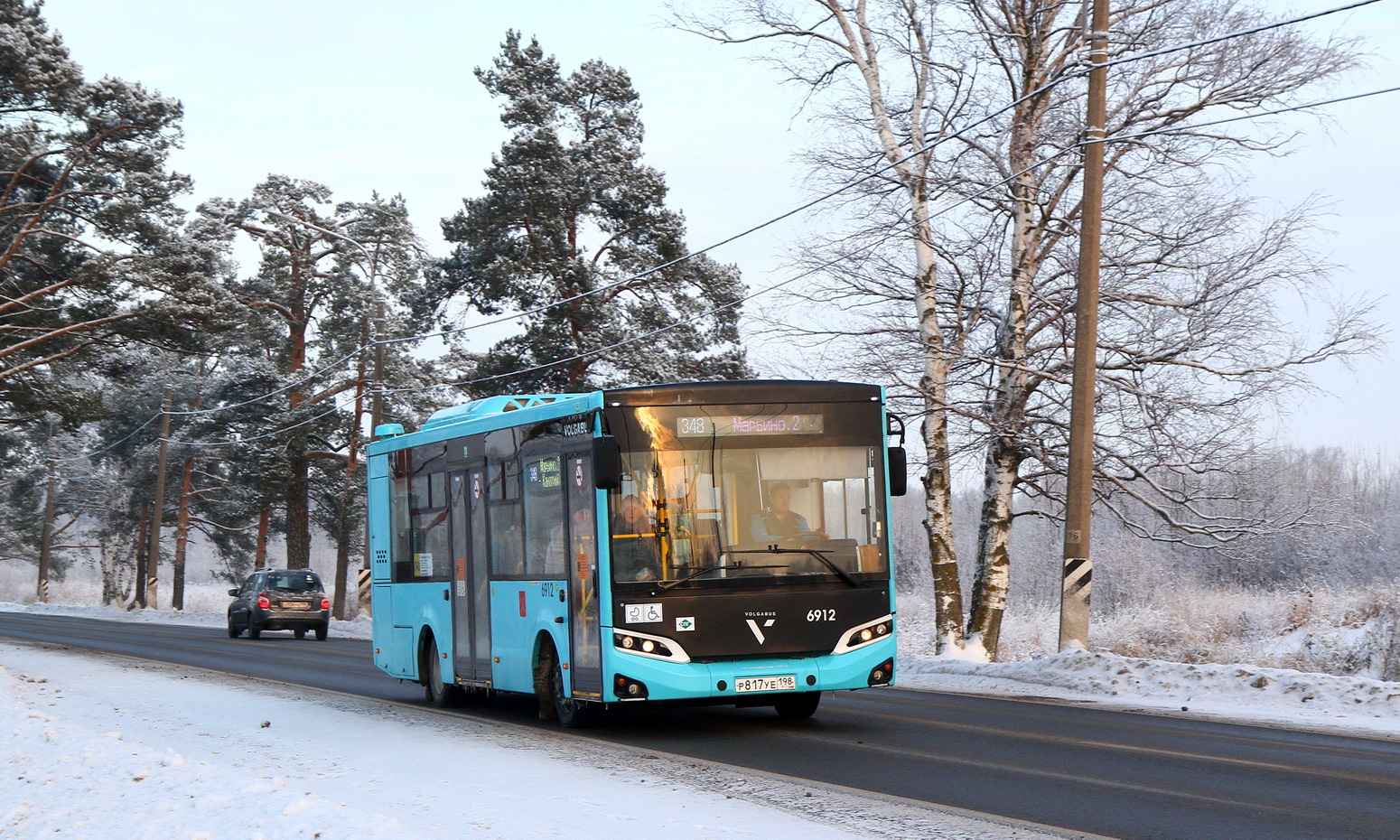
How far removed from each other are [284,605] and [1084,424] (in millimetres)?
24460

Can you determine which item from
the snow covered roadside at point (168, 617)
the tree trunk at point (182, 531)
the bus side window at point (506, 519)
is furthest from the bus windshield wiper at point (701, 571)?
the tree trunk at point (182, 531)

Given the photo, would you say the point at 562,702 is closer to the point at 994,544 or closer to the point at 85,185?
the point at 994,544

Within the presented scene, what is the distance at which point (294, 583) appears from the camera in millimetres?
37812

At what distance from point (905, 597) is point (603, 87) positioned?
1102 inches

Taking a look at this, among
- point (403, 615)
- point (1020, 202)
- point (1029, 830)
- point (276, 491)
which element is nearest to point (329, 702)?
point (403, 615)

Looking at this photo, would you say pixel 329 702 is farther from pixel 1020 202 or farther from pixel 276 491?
pixel 276 491

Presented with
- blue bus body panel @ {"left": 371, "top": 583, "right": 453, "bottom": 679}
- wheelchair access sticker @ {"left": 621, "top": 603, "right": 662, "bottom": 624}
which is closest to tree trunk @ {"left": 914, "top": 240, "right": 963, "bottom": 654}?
blue bus body panel @ {"left": 371, "top": 583, "right": 453, "bottom": 679}

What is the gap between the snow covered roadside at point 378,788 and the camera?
8156 millimetres

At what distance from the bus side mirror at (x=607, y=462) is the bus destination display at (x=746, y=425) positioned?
734mm

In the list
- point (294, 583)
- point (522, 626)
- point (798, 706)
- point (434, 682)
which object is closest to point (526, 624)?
point (522, 626)

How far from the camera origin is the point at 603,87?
1714 inches

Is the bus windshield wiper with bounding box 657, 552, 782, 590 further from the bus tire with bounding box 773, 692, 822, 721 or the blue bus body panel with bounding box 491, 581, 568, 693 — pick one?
the bus tire with bounding box 773, 692, 822, 721

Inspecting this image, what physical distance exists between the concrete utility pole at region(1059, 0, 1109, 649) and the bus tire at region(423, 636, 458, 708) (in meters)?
7.60

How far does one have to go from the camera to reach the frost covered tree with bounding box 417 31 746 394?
40875 mm
